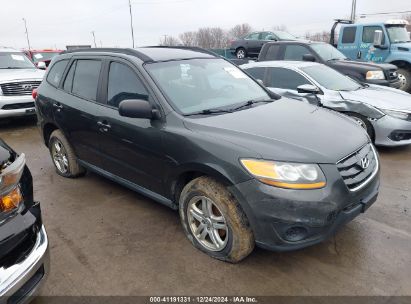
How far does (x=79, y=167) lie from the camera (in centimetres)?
471

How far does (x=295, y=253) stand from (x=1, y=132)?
7226mm

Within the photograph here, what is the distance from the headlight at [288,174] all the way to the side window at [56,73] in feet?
10.4

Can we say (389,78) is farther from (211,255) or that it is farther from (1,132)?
(1,132)

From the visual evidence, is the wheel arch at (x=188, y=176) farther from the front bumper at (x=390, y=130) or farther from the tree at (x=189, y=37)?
the tree at (x=189, y=37)

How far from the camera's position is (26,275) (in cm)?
205

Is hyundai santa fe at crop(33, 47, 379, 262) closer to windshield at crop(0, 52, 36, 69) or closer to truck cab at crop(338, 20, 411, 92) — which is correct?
windshield at crop(0, 52, 36, 69)

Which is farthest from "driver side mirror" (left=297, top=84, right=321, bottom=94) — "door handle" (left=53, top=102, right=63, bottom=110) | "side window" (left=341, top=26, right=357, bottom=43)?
"side window" (left=341, top=26, right=357, bottom=43)

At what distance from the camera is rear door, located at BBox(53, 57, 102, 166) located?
13.0 ft

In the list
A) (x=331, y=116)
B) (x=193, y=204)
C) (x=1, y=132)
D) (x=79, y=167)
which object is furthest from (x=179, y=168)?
(x=1, y=132)

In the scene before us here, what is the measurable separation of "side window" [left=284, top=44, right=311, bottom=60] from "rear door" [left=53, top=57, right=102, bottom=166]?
599cm

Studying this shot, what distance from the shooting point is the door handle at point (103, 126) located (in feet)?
12.1

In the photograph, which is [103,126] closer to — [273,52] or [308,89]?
[308,89]

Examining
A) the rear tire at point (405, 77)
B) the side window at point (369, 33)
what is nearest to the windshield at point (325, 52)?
the side window at point (369, 33)

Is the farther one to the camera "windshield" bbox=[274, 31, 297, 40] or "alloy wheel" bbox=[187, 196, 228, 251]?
"windshield" bbox=[274, 31, 297, 40]
